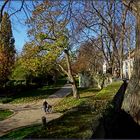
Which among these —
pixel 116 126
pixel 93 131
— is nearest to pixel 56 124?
pixel 93 131

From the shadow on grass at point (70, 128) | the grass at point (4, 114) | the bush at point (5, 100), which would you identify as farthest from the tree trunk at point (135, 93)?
the bush at point (5, 100)

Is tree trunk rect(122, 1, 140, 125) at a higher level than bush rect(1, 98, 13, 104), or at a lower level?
higher

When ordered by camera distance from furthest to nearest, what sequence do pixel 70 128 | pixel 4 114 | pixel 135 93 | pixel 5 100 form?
pixel 5 100, pixel 4 114, pixel 135 93, pixel 70 128

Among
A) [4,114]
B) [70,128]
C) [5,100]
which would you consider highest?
[70,128]

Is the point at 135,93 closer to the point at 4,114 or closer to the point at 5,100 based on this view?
the point at 4,114

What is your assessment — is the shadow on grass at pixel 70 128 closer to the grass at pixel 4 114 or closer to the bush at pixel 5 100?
the grass at pixel 4 114

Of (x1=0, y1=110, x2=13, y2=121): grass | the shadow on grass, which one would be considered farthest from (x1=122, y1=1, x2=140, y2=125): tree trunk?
(x1=0, y1=110, x2=13, y2=121): grass

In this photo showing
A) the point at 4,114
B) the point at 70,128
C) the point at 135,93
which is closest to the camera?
the point at 70,128

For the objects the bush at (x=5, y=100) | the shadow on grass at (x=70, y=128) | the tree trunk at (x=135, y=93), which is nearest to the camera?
the shadow on grass at (x=70, y=128)

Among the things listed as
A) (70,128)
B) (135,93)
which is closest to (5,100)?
(135,93)

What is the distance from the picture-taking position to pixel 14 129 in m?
25.4

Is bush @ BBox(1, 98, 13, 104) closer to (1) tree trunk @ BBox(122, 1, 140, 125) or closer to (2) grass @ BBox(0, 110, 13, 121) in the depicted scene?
(2) grass @ BBox(0, 110, 13, 121)

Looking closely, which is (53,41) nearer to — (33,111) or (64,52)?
(64,52)

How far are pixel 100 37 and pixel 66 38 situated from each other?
477cm
